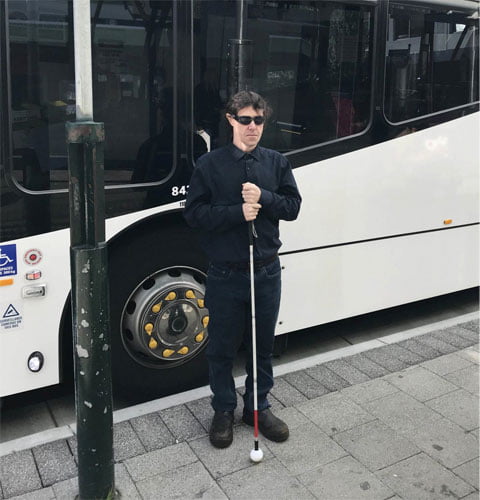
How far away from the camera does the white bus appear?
3378 mm

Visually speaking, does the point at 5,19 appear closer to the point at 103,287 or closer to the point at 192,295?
the point at 103,287

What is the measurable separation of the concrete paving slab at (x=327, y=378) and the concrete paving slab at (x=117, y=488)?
5.07 feet

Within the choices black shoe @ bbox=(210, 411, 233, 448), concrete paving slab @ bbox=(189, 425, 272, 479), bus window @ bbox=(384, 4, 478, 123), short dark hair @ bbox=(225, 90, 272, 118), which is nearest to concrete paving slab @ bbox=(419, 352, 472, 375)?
concrete paving slab @ bbox=(189, 425, 272, 479)

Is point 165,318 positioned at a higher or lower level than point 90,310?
lower

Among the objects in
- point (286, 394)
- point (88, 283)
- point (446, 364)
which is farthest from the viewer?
point (446, 364)

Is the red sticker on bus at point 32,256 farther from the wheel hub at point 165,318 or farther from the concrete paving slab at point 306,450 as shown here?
the concrete paving slab at point 306,450

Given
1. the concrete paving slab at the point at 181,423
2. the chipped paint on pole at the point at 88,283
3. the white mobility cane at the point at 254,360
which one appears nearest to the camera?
the chipped paint on pole at the point at 88,283

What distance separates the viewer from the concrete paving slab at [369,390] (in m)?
4.05

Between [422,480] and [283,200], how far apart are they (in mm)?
1580

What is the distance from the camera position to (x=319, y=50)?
4242mm

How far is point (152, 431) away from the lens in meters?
3.60

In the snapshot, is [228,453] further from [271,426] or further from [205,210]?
[205,210]

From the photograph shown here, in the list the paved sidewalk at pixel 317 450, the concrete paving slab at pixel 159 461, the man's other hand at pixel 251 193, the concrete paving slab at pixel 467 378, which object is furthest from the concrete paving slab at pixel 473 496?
the man's other hand at pixel 251 193

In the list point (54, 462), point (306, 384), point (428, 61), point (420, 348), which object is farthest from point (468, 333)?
point (54, 462)
